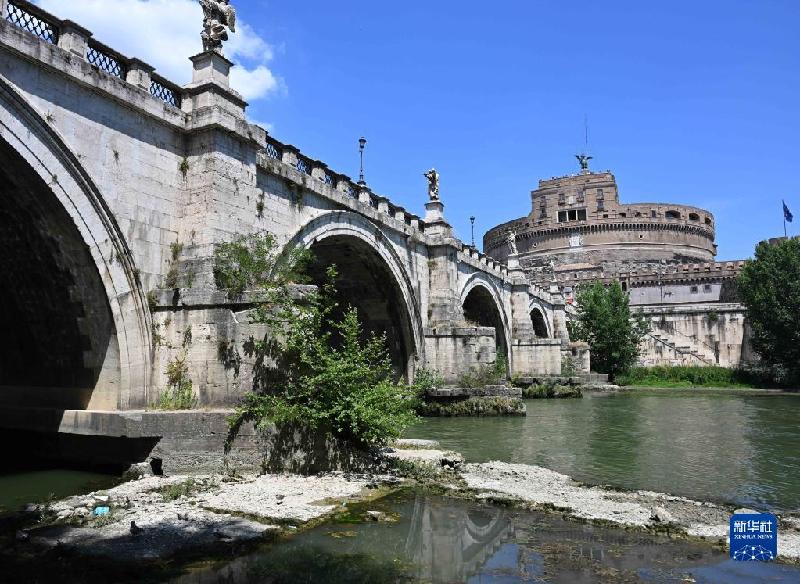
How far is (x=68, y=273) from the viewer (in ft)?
32.3

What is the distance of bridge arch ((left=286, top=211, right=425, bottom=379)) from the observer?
18.2 meters

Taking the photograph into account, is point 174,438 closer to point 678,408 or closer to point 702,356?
point 678,408

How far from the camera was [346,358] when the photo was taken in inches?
383

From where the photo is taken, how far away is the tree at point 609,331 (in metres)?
44.0

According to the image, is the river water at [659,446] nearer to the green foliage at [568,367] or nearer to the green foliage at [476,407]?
the green foliage at [476,407]

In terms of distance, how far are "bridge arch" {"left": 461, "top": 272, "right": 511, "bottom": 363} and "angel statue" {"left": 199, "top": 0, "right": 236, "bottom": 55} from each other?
63.9ft

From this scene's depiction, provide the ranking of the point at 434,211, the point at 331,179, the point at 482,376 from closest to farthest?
the point at 331,179
the point at 482,376
the point at 434,211

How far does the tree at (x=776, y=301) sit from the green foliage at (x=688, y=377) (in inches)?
70.1

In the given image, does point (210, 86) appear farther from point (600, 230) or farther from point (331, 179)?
point (600, 230)

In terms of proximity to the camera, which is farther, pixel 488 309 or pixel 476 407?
pixel 488 309

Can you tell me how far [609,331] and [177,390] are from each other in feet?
127

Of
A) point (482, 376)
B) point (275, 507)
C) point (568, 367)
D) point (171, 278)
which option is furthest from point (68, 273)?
point (568, 367)

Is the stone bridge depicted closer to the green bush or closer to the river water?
the river water

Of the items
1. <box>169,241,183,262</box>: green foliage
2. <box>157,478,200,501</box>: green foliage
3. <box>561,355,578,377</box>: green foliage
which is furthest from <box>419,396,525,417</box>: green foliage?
<box>561,355,578,377</box>: green foliage
